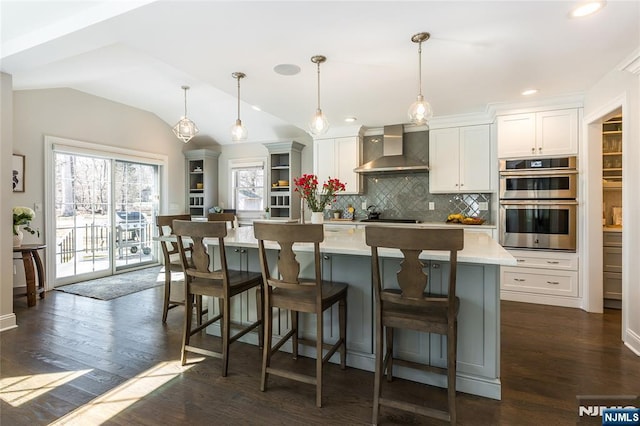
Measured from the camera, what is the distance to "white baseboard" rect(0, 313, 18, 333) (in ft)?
9.63

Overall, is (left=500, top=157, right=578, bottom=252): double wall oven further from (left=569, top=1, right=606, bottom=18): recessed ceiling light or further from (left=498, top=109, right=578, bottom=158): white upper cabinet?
(left=569, top=1, right=606, bottom=18): recessed ceiling light

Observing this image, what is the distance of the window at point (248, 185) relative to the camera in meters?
6.35

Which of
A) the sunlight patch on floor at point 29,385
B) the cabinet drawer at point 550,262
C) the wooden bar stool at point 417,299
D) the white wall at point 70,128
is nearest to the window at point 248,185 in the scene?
the white wall at point 70,128

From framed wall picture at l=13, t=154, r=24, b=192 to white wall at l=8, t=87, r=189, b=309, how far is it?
0.21 ft

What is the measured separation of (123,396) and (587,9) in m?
3.82

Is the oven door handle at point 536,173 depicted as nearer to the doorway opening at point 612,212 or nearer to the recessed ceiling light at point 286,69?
the doorway opening at point 612,212

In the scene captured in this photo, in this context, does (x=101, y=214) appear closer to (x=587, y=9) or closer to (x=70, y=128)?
(x=70, y=128)

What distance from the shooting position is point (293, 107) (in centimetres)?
409

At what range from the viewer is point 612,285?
3504 millimetres

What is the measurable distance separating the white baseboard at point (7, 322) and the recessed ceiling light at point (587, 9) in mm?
5264

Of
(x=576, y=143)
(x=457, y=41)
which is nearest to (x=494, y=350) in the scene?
(x=457, y=41)

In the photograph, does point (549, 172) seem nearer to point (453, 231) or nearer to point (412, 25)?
point (412, 25)

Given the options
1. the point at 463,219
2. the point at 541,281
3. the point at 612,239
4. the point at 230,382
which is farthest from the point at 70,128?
the point at 612,239

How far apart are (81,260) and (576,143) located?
701cm
